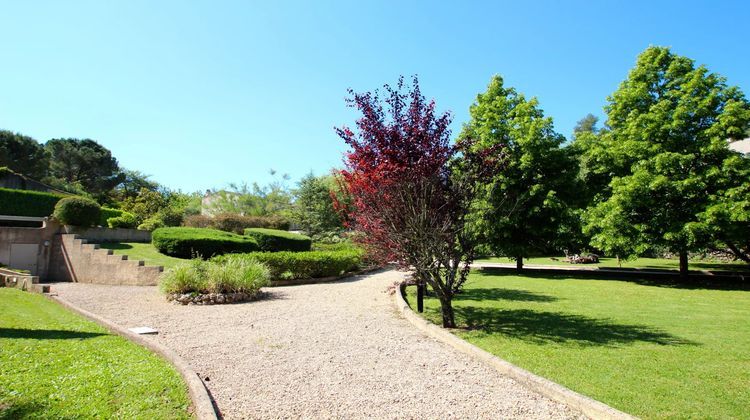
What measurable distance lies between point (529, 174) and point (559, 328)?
40.7ft

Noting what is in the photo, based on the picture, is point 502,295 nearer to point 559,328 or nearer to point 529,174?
point 559,328

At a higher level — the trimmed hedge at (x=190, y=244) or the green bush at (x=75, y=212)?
the green bush at (x=75, y=212)

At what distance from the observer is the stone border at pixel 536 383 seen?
12.0 feet

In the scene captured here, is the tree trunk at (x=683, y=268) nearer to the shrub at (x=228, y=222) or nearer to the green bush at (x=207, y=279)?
the green bush at (x=207, y=279)

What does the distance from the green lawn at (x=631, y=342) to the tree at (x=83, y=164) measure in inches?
1961

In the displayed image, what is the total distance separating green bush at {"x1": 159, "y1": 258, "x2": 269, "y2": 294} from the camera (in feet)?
34.0

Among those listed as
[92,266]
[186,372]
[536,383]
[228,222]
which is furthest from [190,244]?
[536,383]

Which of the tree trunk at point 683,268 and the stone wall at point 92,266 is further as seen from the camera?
the tree trunk at point 683,268

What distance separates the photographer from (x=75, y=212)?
52.1ft

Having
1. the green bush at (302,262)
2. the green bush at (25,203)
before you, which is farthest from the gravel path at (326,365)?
the green bush at (25,203)

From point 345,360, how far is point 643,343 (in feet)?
14.3

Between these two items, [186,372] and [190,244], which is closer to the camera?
[186,372]

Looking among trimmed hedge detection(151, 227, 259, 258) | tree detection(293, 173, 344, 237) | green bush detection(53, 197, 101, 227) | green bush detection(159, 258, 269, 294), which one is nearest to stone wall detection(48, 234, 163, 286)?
green bush detection(53, 197, 101, 227)

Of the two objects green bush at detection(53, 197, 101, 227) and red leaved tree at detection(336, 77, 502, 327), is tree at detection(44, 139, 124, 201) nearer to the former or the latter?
green bush at detection(53, 197, 101, 227)
